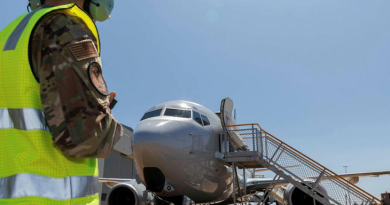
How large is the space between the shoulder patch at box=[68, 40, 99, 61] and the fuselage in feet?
21.4

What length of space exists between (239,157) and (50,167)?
8.38 metres

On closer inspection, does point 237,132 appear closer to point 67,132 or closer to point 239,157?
point 239,157

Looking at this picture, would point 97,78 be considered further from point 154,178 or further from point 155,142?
point 154,178

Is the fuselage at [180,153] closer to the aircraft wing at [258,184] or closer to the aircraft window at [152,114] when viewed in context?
the aircraft window at [152,114]

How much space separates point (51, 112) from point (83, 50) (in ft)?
0.85

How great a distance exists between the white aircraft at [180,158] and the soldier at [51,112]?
21.3ft

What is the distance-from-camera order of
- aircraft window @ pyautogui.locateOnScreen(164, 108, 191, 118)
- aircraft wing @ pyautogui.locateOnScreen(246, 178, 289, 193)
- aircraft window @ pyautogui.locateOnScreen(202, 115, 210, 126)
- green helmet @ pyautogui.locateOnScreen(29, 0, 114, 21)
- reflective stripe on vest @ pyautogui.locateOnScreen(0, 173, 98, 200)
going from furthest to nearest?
aircraft wing @ pyautogui.locateOnScreen(246, 178, 289, 193) → aircraft window @ pyautogui.locateOnScreen(202, 115, 210, 126) → aircraft window @ pyautogui.locateOnScreen(164, 108, 191, 118) → green helmet @ pyautogui.locateOnScreen(29, 0, 114, 21) → reflective stripe on vest @ pyautogui.locateOnScreen(0, 173, 98, 200)

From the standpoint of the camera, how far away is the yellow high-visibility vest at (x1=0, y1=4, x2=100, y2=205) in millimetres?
1140

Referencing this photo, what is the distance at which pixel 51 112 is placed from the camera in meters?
1.16

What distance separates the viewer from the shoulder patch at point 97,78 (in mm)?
1209

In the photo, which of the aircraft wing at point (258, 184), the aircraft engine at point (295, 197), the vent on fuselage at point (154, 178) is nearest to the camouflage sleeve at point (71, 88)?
the vent on fuselage at point (154, 178)

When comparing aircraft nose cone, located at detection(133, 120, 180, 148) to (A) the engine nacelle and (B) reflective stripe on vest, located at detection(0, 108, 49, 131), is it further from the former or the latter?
(B) reflective stripe on vest, located at detection(0, 108, 49, 131)

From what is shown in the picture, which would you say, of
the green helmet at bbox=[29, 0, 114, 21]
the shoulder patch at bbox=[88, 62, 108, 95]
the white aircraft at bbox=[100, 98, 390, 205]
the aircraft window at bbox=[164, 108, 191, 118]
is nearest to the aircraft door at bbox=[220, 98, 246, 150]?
the white aircraft at bbox=[100, 98, 390, 205]

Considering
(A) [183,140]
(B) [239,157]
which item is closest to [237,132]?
(B) [239,157]
